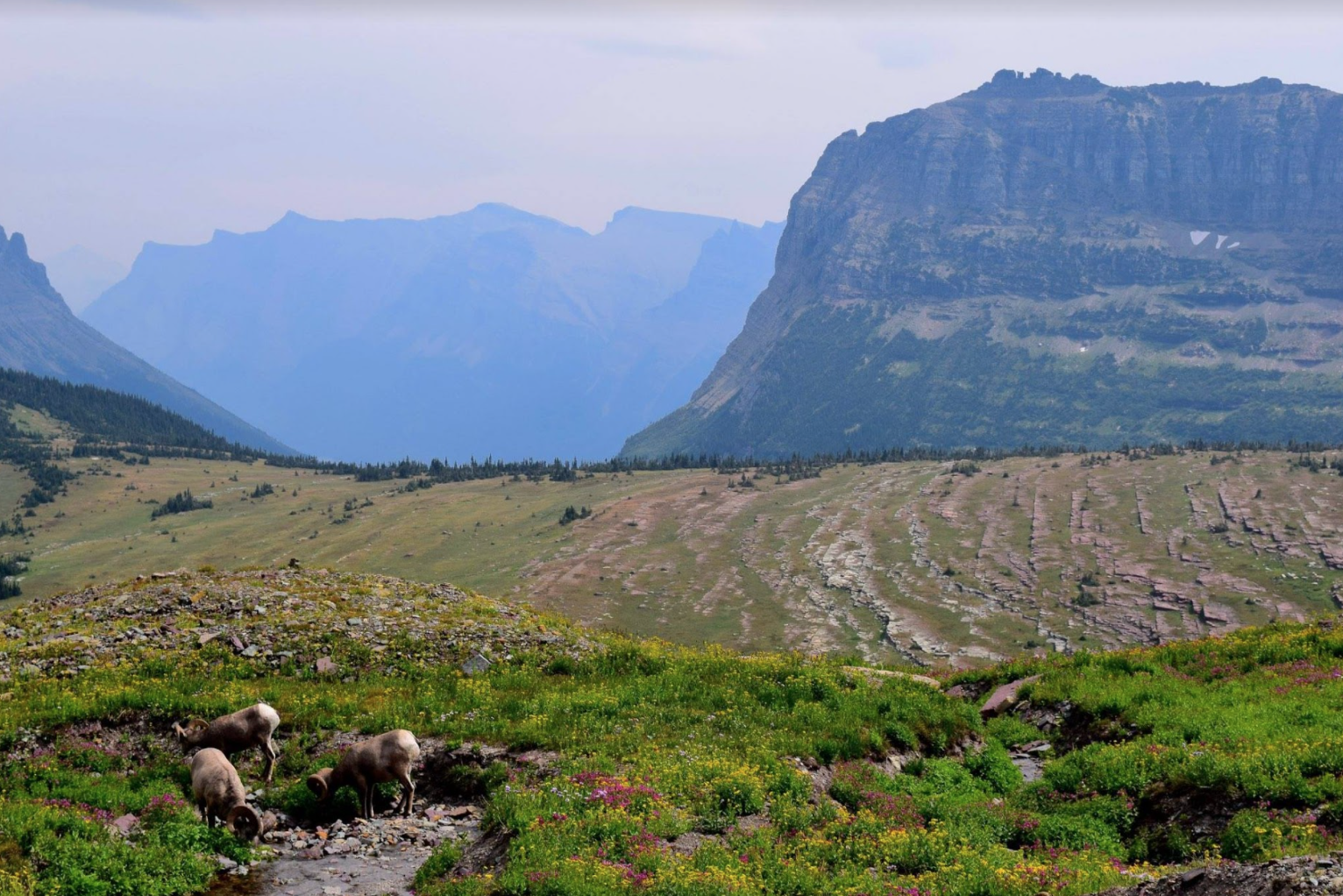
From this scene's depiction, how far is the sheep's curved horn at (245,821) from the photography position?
16656mm

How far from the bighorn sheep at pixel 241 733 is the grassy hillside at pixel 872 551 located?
81481mm

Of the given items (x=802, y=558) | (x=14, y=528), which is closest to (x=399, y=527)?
(x=802, y=558)

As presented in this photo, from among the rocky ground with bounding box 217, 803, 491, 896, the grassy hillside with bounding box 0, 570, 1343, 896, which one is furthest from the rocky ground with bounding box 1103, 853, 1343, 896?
the rocky ground with bounding box 217, 803, 491, 896

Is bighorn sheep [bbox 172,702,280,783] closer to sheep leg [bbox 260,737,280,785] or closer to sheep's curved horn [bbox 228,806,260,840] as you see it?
sheep leg [bbox 260,737,280,785]

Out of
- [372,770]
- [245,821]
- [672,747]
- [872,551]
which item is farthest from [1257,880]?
[872,551]

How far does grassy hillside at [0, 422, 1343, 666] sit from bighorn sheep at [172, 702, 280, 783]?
81481mm

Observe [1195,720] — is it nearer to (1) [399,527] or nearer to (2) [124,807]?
(2) [124,807]

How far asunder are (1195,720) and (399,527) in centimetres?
16062

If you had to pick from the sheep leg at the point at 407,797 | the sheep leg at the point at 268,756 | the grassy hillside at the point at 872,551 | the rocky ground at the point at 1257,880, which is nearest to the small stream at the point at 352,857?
the sheep leg at the point at 407,797

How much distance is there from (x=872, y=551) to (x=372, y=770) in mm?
129518

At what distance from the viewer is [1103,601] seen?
116625 millimetres

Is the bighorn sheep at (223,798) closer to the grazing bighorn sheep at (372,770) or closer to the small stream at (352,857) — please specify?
the small stream at (352,857)

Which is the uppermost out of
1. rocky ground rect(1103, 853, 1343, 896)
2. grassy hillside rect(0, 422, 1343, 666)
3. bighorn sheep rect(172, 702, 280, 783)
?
rocky ground rect(1103, 853, 1343, 896)

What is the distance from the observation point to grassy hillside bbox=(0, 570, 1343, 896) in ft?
48.3
